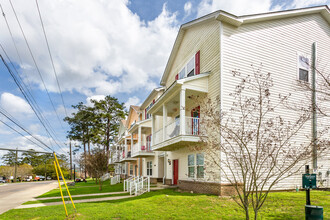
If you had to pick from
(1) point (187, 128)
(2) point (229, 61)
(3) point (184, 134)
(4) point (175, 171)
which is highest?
(2) point (229, 61)

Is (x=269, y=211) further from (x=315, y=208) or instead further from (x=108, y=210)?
(x=108, y=210)

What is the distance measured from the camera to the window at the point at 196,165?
1344 cm

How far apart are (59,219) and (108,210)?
6.25ft

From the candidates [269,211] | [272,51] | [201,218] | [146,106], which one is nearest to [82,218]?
[201,218]

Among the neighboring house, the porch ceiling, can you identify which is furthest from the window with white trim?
the porch ceiling

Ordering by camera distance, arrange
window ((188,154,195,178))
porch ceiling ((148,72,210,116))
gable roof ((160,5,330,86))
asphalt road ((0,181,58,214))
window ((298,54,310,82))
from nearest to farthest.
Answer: gable roof ((160,5,330,86)) → porch ceiling ((148,72,210,116)) → asphalt road ((0,181,58,214)) → window ((188,154,195,178)) → window ((298,54,310,82))

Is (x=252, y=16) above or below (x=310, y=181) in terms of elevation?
above

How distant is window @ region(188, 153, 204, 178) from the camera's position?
529 inches

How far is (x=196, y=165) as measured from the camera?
1393 centimetres

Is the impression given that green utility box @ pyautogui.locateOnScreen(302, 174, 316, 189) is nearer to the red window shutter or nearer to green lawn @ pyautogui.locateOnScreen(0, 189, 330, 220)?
green lawn @ pyautogui.locateOnScreen(0, 189, 330, 220)

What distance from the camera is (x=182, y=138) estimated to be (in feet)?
41.2

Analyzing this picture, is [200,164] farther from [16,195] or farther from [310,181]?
[16,195]

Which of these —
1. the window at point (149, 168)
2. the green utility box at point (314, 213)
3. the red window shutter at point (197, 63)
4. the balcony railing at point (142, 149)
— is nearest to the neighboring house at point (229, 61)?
the red window shutter at point (197, 63)

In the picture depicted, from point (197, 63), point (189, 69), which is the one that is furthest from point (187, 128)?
point (189, 69)
